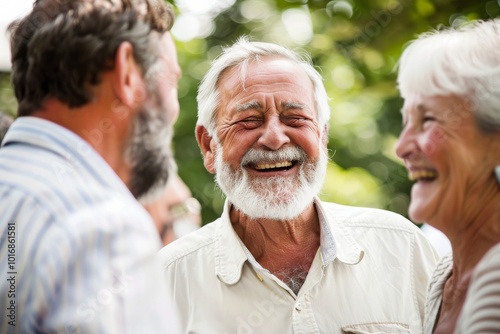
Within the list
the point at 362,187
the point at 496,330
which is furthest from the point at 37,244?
the point at 362,187

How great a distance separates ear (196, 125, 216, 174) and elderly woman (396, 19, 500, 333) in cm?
96

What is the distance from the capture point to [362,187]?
2945 millimetres

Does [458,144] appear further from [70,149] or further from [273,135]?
[70,149]

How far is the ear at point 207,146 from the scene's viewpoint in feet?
8.04

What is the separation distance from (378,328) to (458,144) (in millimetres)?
740

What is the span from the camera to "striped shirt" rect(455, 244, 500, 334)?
1.37m

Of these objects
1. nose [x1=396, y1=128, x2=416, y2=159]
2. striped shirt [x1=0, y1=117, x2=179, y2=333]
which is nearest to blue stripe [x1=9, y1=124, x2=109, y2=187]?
striped shirt [x1=0, y1=117, x2=179, y2=333]

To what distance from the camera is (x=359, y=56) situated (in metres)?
2.93

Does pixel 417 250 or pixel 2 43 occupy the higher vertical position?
pixel 2 43

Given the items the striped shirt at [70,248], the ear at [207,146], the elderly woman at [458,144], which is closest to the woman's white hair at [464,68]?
the elderly woman at [458,144]

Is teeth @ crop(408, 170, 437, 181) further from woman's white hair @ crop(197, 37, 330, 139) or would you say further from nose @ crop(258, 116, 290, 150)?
woman's white hair @ crop(197, 37, 330, 139)

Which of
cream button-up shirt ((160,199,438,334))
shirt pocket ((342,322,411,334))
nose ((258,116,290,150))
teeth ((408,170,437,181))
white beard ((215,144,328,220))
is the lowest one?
shirt pocket ((342,322,411,334))

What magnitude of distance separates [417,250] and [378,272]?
6.2 inches

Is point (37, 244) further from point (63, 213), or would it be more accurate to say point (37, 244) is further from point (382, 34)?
point (382, 34)
